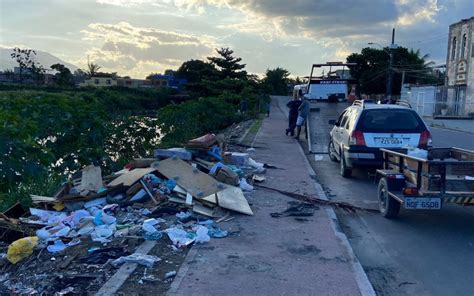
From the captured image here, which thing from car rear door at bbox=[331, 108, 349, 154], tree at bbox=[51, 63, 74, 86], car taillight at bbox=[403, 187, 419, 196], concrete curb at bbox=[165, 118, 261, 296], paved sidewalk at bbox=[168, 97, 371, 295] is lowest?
paved sidewalk at bbox=[168, 97, 371, 295]

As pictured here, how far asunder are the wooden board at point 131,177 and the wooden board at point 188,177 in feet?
0.76

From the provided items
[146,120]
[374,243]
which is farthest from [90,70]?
[374,243]

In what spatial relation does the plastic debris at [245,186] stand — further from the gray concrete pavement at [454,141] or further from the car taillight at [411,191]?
the gray concrete pavement at [454,141]

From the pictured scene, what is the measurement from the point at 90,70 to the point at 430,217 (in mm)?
136251

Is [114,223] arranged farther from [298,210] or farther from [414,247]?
[414,247]

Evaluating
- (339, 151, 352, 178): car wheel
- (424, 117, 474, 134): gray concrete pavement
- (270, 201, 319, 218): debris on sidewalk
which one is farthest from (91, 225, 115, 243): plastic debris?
(424, 117, 474, 134): gray concrete pavement

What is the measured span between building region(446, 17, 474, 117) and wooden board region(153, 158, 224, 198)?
38.7 metres

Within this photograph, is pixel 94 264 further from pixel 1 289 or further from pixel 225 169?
pixel 225 169

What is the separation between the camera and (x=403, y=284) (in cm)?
496

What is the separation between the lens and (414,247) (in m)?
6.16

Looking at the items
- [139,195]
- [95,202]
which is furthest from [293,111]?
[95,202]

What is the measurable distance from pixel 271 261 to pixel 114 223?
2.19 meters

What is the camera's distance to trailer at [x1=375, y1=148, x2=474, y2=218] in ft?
21.5

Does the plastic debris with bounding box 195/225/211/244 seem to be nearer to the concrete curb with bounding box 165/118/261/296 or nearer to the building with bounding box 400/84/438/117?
the concrete curb with bounding box 165/118/261/296
